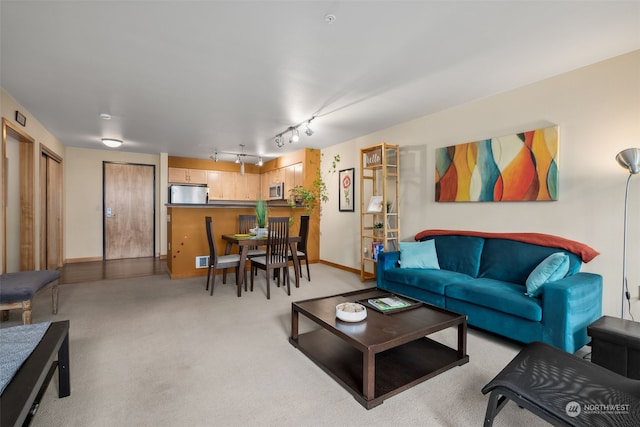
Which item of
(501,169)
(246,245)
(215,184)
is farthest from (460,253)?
(215,184)

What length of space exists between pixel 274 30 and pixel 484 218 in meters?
2.80

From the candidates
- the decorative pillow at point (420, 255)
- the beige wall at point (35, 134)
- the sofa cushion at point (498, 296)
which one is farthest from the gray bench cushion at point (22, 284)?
the sofa cushion at point (498, 296)

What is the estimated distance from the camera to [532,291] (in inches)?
92.4

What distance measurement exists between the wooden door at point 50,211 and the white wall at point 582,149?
5.95 m

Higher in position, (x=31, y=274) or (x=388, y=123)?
(x=388, y=123)

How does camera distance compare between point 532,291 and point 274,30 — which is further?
point 532,291

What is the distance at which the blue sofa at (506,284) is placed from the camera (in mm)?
2143

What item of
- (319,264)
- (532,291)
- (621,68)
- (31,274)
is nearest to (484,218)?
(532,291)

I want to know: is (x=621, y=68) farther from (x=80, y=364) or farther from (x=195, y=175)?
(x=195, y=175)

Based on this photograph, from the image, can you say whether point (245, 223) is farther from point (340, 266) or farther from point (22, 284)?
point (22, 284)

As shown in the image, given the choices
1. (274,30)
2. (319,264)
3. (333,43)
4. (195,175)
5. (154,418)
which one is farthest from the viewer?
(195,175)

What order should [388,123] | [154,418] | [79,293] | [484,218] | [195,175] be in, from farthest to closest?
[195,175] → [388,123] → [79,293] → [484,218] → [154,418]

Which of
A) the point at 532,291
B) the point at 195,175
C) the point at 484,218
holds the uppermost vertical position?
the point at 195,175

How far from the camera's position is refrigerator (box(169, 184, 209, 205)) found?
21.5 feet
